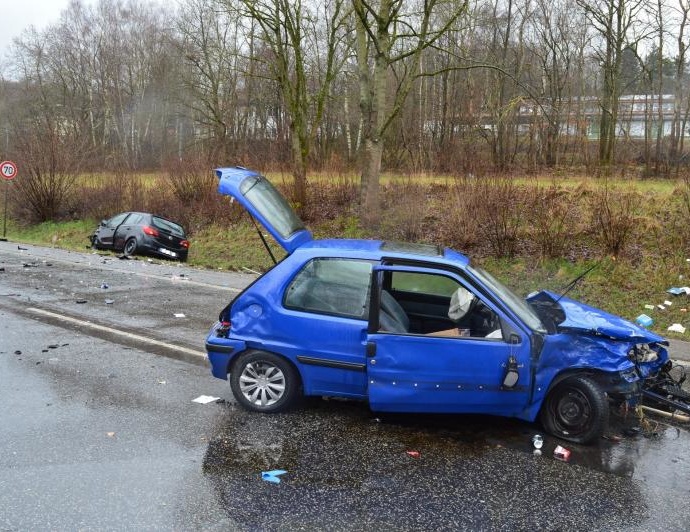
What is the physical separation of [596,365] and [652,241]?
9272mm

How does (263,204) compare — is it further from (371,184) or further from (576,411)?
(371,184)

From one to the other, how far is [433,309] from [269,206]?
6.32ft

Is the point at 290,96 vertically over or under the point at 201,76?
under

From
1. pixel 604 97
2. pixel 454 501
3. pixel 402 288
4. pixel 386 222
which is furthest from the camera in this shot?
pixel 604 97

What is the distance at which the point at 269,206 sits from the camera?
5.78 metres

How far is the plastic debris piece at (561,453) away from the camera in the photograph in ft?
15.5

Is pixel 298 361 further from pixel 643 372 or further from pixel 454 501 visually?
pixel 643 372

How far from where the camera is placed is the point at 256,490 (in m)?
4.09

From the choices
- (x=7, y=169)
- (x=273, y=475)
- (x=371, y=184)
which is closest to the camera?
(x=273, y=475)

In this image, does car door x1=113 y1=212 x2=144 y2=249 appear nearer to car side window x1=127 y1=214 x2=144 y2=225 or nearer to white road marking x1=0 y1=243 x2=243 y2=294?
car side window x1=127 y1=214 x2=144 y2=225

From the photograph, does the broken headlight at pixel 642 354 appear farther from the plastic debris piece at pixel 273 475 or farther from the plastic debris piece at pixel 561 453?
the plastic debris piece at pixel 273 475

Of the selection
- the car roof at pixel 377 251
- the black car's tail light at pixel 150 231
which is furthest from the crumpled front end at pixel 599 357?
the black car's tail light at pixel 150 231

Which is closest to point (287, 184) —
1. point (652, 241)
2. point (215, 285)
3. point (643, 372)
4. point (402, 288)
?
point (215, 285)

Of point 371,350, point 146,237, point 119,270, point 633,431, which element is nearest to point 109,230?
point 146,237
